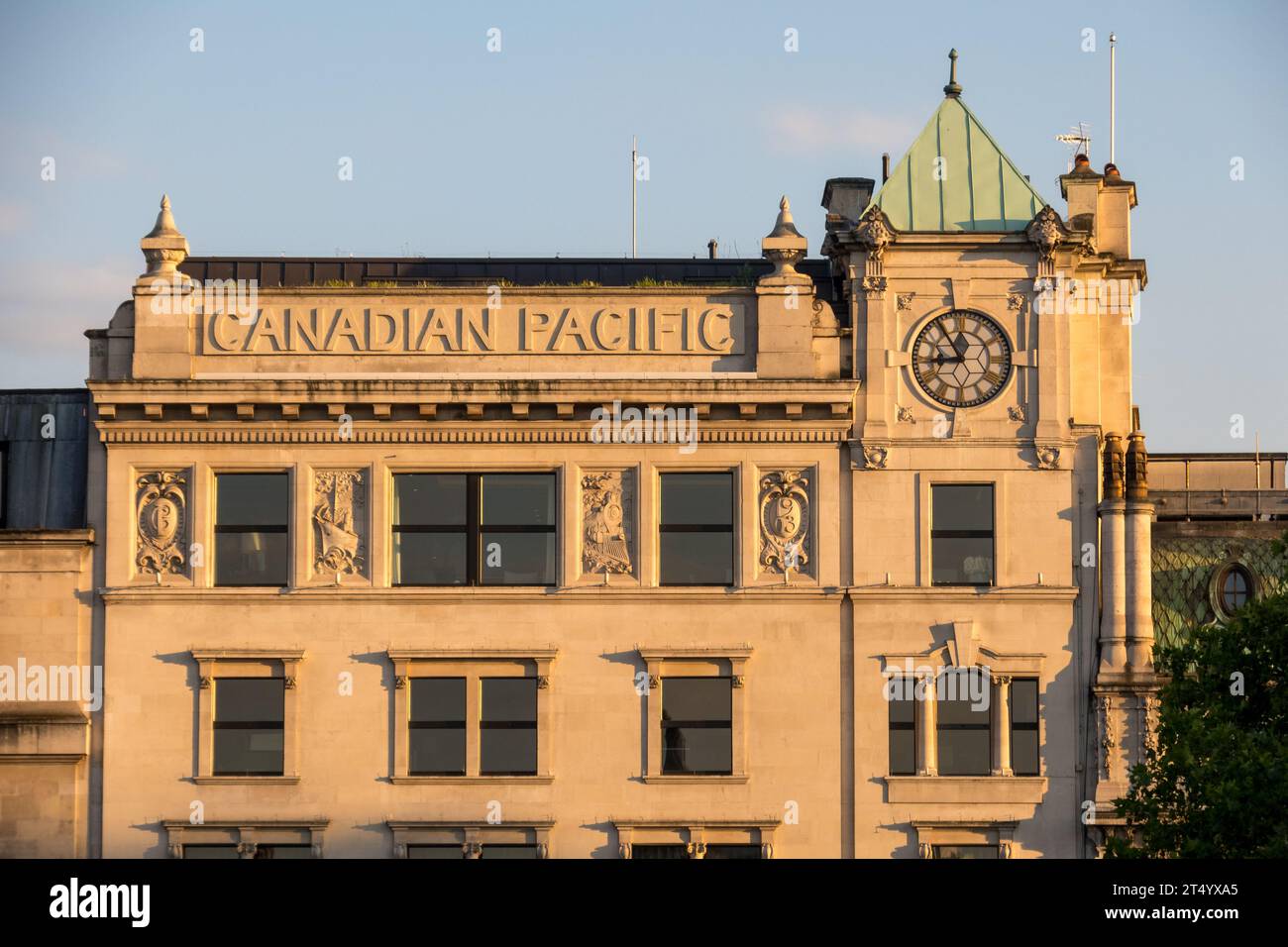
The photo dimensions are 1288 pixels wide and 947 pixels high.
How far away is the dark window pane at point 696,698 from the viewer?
54.4m

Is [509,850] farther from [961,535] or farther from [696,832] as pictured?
[961,535]

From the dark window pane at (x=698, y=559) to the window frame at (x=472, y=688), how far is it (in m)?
2.92

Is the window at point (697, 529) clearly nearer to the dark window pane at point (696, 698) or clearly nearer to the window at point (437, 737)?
→ the dark window pane at point (696, 698)

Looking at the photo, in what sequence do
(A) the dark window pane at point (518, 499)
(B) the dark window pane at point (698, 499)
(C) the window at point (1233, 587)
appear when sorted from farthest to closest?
1. (C) the window at point (1233, 587)
2. (A) the dark window pane at point (518, 499)
3. (B) the dark window pane at point (698, 499)

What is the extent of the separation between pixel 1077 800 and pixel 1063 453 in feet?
22.9

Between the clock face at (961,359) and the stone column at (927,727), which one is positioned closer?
the stone column at (927,727)

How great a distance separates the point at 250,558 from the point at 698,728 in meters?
9.70

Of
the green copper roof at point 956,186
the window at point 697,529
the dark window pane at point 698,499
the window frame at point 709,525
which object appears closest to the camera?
the window frame at point 709,525

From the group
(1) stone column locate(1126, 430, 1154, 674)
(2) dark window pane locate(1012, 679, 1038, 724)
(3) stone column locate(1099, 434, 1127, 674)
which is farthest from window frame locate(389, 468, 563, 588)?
(1) stone column locate(1126, 430, 1154, 674)

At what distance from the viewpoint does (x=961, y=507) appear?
55.1 m

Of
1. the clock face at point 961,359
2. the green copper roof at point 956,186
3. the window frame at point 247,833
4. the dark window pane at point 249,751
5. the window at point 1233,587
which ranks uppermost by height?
the green copper roof at point 956,186

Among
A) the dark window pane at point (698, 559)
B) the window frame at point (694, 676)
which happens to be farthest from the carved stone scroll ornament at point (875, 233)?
the window frame at point (694, 676)

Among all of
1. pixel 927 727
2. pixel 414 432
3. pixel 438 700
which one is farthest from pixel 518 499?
pixel 927 727

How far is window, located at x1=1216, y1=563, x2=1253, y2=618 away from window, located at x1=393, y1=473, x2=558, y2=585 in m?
14.5
